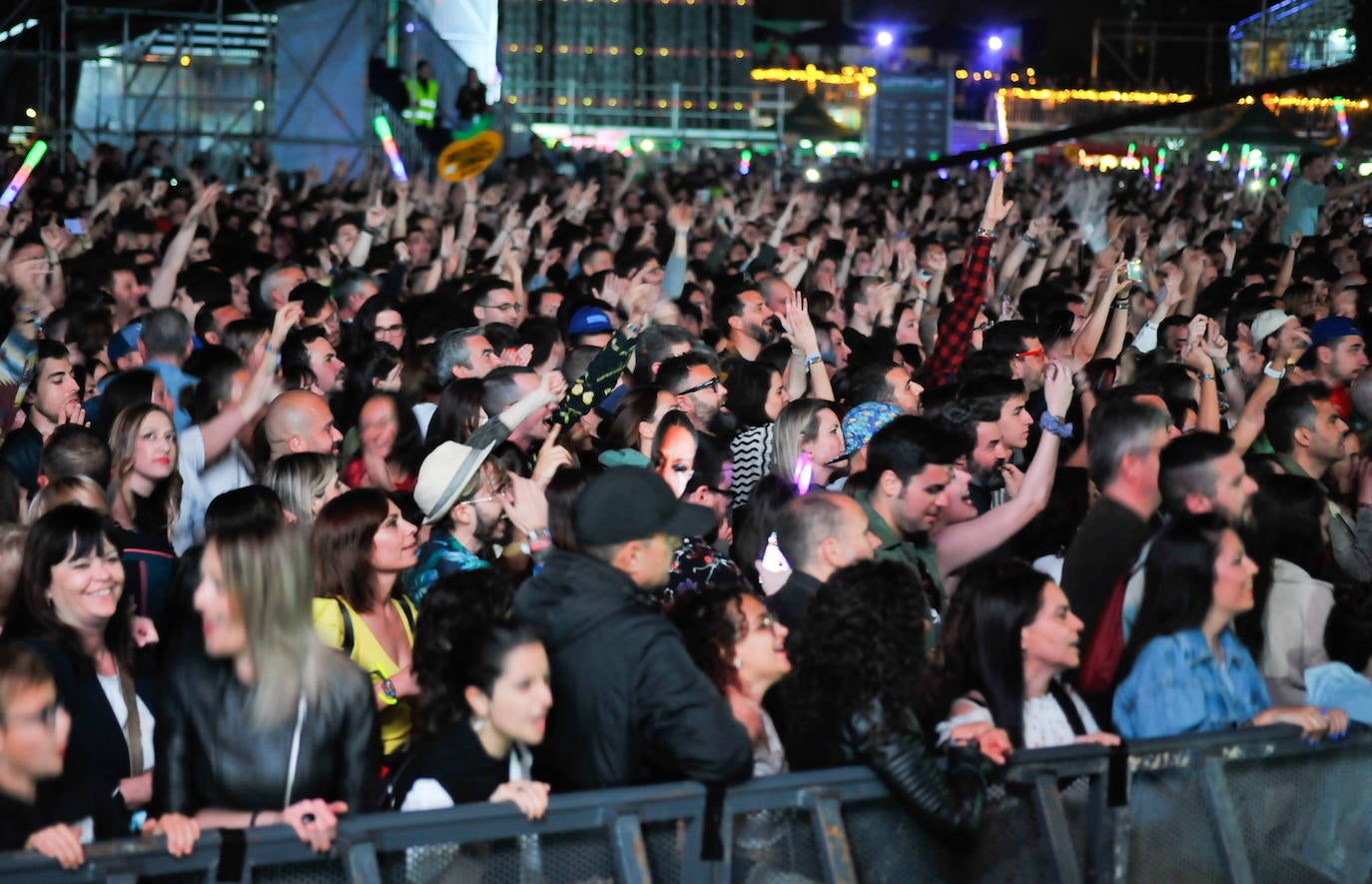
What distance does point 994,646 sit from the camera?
4.20 meters

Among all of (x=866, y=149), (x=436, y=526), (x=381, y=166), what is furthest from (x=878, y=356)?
(x=866, y=149)

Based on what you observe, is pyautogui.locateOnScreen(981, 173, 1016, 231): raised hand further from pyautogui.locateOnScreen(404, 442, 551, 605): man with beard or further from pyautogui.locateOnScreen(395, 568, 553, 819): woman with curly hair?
pyautogui.locateOnScreen(395, 568, 553, 819): woman with curly hair

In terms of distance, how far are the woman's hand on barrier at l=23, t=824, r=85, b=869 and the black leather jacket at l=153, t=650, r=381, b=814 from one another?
39cm

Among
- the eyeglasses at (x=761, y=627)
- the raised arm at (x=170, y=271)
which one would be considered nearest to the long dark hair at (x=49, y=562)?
the eyeglasses at (x=761, y=627)

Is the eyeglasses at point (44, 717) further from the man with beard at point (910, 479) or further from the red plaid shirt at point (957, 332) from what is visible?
the red plaid shirt at point (957, 332)

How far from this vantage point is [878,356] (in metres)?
8.80

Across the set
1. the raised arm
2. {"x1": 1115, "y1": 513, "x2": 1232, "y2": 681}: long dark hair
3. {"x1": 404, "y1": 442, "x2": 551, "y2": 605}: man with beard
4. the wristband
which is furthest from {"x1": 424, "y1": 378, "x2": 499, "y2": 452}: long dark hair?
the raised arm

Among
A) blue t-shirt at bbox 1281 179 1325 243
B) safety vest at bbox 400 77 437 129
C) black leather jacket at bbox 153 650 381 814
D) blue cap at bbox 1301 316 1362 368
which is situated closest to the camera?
black leather jacket at bbox 153 650 381 814

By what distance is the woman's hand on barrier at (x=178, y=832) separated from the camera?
3.27 meters

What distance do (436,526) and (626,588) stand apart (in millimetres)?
1570

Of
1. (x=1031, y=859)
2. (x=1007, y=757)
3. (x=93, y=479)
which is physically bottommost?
(x=1031, y=859)

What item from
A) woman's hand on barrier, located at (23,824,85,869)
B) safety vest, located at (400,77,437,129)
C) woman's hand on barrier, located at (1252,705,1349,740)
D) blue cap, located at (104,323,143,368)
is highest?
safety vest, located at (400,77,437,129)

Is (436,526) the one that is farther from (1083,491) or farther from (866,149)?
(866,149)

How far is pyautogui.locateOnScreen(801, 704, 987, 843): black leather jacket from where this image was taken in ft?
12.2
